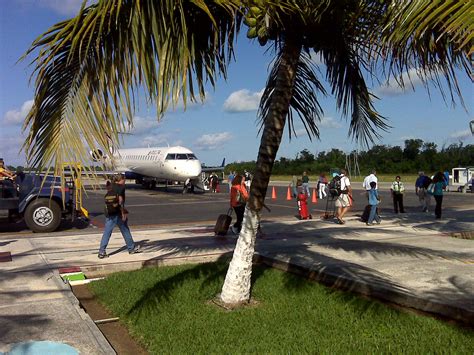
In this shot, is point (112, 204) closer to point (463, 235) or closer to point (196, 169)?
point (463, 235)

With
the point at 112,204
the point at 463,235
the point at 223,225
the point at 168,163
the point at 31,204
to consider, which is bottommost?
the point at 463,235

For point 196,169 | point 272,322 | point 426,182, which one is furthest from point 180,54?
point 196,169

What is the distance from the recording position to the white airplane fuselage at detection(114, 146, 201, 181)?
107 ft

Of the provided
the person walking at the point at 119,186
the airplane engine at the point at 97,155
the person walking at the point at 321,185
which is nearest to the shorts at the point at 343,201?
the person walking at the point at 119,186

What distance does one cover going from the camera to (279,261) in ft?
27.2

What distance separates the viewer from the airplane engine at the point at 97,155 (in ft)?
13.2

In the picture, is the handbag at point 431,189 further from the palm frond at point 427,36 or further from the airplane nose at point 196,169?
the airplane nose at point 196,169

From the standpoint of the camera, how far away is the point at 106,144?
418 centimetres

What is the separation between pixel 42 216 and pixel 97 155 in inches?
414

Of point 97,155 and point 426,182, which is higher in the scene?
point 97,155

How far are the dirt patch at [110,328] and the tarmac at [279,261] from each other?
14 cm

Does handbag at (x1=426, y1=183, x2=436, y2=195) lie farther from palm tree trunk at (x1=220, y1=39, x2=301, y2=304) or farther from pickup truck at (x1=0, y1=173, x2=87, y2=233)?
palm tree trunk at (x1=220, y1=39, x2=301, y2=304)

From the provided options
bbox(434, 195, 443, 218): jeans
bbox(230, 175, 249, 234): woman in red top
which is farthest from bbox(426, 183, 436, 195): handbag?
bbox(230, 175, 249, 234): woman in red top

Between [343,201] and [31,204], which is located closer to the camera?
[31,204]
